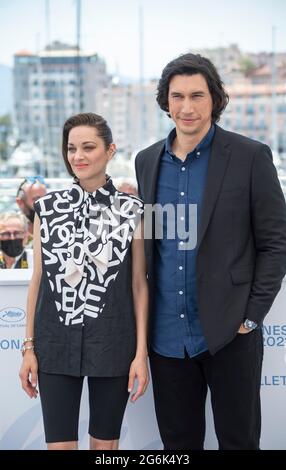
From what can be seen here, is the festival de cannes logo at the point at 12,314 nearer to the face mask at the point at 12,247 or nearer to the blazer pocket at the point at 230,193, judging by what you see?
the blazer pocket at the point at 230,193

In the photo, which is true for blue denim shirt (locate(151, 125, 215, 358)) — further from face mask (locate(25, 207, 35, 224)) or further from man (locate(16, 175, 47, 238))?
man (locate(16, 175, 47, 238))

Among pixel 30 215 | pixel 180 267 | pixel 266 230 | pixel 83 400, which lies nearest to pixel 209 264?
pixel 180 267

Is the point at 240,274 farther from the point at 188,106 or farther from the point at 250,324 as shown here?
the point at 188,106

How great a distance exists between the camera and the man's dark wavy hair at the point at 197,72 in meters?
2.27

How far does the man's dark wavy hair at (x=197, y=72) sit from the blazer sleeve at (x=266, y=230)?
26 cm

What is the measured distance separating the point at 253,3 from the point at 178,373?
122ft

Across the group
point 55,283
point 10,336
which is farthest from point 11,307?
point 55,283

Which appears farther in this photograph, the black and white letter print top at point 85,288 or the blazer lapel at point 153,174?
the blazer lapel at point 153,174

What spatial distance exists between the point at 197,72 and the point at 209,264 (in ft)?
2.31

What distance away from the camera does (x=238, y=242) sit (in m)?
2.26

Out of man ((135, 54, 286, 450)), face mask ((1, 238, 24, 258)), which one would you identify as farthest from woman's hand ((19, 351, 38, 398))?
face mask ((1, 238, 24, 258))

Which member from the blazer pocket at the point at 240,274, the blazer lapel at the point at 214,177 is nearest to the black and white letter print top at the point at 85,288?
the blazer lapel at the point at 214,177

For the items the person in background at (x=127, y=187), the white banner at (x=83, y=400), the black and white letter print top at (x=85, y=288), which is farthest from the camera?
the person in background at (x=127, y=187)
